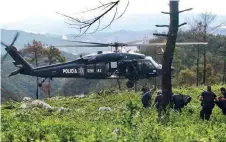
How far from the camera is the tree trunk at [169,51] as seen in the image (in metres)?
12.2

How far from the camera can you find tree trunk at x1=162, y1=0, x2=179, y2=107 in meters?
12.2

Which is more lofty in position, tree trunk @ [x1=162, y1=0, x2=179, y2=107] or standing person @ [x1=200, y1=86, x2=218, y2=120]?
tree trunk @ [x1=162, y1=0, x2=179, y2=107]

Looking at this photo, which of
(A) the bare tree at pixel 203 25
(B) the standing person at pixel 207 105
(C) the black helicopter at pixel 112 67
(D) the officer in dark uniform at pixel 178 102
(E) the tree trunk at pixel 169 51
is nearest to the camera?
(E) the tree trunk at pixel 169 51

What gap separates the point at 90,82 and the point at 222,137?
88.7 meters

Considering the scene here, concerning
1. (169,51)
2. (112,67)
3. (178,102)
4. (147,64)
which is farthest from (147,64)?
(169,51)

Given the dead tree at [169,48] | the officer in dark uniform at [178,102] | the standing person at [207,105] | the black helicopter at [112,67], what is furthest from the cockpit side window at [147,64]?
the standing person at [207,105]

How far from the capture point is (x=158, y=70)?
2412 cm

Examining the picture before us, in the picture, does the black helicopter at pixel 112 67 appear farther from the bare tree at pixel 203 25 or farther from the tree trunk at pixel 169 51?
the bare tree at pixel 203 25

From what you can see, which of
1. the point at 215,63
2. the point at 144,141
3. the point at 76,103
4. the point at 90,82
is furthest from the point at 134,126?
the point at 90,82

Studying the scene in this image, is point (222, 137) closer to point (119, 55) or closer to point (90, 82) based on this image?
point (119, 55)

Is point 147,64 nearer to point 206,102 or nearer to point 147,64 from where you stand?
point 147,64

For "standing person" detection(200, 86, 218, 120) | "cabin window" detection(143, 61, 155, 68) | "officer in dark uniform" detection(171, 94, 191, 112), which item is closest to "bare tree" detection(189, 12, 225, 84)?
"cabin window" detection(143, 61, 155, 68)

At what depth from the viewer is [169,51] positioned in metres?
12.8

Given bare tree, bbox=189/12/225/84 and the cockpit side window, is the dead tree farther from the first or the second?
bare tree, bbox=189/12/225/84
